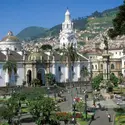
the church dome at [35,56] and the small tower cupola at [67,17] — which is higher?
the small tower cupola at [67,17]

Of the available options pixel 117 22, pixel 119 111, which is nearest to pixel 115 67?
pixel 119 111

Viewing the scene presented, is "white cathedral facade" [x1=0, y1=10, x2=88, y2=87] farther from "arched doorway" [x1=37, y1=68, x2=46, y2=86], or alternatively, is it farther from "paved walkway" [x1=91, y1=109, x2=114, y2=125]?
"paved walkway" [x1=91, y1=109, x2=114, y2=125]

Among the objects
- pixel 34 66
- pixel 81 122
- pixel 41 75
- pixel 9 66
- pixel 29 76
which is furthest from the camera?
pixel 41 75

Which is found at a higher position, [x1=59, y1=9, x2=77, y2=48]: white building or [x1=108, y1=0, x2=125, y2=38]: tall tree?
[x1=59, y1=9, x2=77, y2=48]: white building

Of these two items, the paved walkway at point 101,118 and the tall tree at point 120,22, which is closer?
the tall tree at point 120,22

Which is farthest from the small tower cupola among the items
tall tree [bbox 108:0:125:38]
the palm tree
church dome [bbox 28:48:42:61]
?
tall tree [bbox 108:0:125:38]

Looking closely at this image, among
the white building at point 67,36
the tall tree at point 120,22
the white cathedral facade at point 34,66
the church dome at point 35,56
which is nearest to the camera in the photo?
the tall tree at point 120,22

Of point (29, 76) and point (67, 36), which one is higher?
point (67, 36)

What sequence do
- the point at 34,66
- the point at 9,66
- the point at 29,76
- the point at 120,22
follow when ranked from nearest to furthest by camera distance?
the point at 120,22
the point at 9,66
the point at 34,66
the point at 29,76

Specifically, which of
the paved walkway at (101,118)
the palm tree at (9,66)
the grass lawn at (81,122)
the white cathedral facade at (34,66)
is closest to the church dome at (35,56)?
the white cathedral facade at (34,66)

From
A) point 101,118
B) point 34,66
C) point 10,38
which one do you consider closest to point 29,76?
point 34,66

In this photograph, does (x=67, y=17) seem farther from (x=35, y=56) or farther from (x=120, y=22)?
(x=120, y=22)

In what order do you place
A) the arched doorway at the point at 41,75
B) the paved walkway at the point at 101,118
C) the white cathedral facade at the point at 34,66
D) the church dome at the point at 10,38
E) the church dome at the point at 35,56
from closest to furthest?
the paved walkway at the point at 101,118
the white cathedral facade at the point at 34,66
the church dome at the point at 35,56
the arched doorway at the point at 41,75
the church dome at the point at 10,38

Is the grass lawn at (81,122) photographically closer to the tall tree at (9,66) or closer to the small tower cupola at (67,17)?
the tall tree at (9,66)
